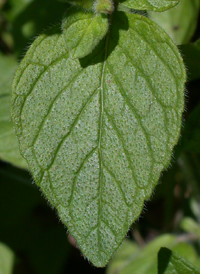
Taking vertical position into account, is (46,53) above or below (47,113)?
above

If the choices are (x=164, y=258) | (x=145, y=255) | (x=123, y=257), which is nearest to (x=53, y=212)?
(x=123, y=257)

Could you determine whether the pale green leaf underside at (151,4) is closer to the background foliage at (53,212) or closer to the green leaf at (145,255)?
the background foliage at (53,212)

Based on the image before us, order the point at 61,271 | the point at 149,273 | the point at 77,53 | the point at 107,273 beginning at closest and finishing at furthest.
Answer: the point at 77,53 → the point at 149,273 → the point at 107,273 → the point at 61,271

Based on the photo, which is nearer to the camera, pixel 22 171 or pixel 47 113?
pixel 47 113

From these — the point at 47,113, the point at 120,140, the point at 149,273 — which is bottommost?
the point at 149,273

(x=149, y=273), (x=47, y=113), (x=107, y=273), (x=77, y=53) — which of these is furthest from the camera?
(x=107, y=273)

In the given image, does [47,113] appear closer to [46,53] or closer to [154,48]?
[46,53]

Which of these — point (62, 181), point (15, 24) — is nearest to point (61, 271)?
point (62, 181)
